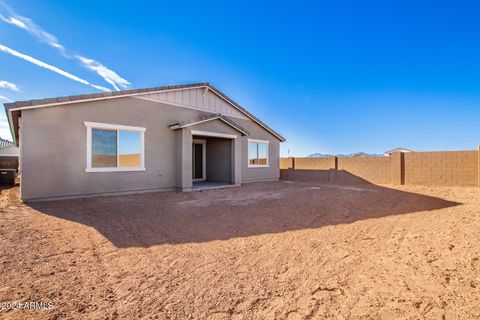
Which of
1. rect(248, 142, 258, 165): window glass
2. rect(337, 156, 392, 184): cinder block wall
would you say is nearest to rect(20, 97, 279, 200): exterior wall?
rect(248, 142, 258, 165): window glass

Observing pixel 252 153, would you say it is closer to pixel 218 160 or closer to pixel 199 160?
pixel 218 160

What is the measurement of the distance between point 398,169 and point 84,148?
50.9 feet

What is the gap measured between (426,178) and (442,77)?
21.2 feet

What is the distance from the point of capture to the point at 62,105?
7.47 meters

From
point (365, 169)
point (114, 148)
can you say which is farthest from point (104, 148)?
point (365, 169)

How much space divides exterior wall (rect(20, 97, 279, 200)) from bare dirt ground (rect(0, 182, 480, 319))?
4.78 ft

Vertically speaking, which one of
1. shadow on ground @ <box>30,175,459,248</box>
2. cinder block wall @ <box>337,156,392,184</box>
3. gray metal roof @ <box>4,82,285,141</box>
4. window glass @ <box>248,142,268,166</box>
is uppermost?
gray metal roof @ <box>4,82,285,141</box>

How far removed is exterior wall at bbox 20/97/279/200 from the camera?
7.04 meters

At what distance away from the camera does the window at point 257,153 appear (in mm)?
13602

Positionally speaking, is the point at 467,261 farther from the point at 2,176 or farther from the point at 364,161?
the point at 2,176

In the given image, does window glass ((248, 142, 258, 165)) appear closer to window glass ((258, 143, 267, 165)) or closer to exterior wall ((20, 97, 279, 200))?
window glass ((258, 143, 267, 165))

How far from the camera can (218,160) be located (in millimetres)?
13008

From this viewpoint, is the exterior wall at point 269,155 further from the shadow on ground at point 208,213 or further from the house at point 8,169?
the house at point 8,169

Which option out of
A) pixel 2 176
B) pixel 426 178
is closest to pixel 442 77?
pixel 426 178
